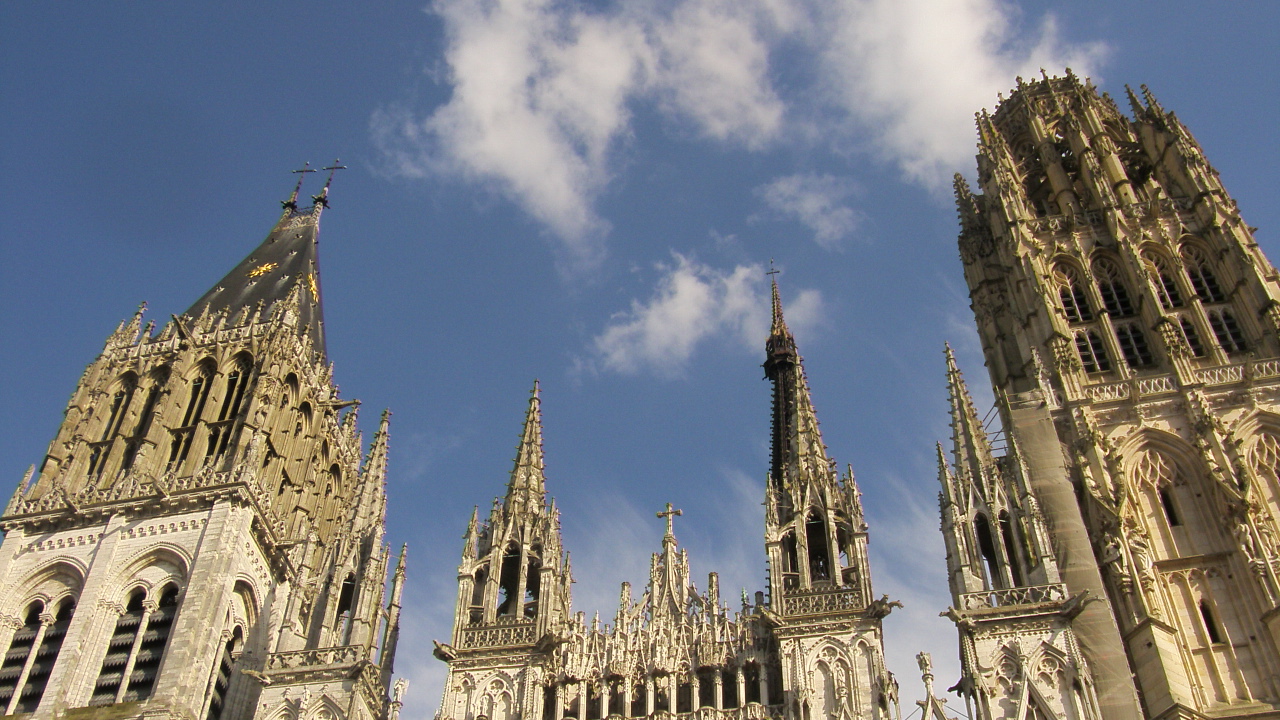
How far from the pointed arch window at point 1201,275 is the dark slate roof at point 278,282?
33265 mm

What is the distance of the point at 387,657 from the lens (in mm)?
33219

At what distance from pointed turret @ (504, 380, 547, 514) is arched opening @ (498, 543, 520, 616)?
1.45 metres

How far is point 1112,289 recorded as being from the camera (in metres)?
39.3

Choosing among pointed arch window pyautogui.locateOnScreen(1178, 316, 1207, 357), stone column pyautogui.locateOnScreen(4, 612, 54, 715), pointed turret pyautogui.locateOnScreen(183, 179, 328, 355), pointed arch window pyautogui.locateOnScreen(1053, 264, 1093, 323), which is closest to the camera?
stone column pyautogui.locateOnScreen(4, 612, 54, 715)

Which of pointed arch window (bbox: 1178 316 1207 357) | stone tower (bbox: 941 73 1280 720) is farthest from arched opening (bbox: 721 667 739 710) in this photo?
pointed arch window (bbox: 1178 316 1207 357)

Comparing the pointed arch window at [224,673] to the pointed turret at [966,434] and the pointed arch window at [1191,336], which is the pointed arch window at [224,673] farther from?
the pointed arch window at [1191,336]

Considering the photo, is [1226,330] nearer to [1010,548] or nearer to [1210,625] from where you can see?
[1210,625]

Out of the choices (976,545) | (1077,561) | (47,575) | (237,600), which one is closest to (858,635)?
(976,545)

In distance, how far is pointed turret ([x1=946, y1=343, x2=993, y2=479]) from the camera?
32031 mm

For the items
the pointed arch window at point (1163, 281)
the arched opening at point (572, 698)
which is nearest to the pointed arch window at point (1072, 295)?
the pointed arch window at point (1163, 281)

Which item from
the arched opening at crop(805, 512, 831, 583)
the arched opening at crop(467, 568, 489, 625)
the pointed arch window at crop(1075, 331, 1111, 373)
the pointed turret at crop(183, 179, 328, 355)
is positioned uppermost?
the pointed turret at crop(183, 179, 328, 355)

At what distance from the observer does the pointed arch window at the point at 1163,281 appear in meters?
37.8

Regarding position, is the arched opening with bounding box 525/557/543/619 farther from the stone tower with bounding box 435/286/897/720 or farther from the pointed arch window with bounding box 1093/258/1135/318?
the pointed arch window with bounding box 1093/258/1135/318

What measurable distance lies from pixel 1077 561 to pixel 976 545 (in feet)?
9.11
